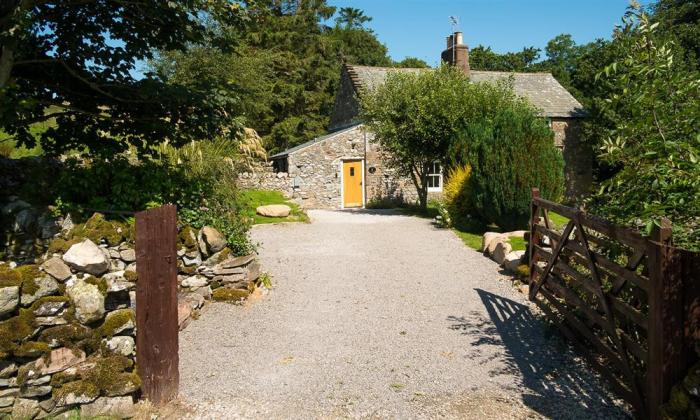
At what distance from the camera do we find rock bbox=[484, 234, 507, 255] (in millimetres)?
10453

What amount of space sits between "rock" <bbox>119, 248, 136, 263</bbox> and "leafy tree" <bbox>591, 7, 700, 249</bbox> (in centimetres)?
502

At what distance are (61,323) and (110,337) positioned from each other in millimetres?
389

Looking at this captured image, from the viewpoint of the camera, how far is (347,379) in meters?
4.83

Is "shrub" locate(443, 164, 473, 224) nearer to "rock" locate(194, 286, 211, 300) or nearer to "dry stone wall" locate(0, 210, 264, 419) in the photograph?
"rock" locate(194, 286, 211, 300)

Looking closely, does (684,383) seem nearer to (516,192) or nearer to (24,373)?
(24,373)

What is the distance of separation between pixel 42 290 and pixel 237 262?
342 centimetres

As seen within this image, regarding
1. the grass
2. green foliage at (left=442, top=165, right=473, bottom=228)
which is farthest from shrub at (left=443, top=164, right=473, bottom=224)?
the grass

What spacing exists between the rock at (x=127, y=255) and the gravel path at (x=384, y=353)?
1.12 metres

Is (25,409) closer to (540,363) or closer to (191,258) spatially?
(191,258)

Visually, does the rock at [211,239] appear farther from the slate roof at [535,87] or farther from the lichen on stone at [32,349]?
the slate roof at [535,87]

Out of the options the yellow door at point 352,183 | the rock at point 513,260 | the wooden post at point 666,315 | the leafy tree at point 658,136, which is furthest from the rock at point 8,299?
the yellow door at point 352,183

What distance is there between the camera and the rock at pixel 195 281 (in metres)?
6.96

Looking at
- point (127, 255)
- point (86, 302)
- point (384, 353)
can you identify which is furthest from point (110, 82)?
point (384, 353)

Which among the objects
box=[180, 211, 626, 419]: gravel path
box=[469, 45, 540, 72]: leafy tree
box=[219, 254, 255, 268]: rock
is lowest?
box=[180, 211, 626, 419]: gravel path
